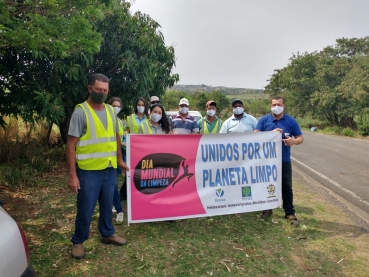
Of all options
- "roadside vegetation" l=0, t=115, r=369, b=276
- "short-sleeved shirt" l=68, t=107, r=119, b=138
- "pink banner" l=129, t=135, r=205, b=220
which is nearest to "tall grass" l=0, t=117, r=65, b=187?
"roadside vegetation" l=0, t=115, r=369, b=276

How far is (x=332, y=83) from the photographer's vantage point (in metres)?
27.9

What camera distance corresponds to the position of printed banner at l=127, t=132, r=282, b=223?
3.85m

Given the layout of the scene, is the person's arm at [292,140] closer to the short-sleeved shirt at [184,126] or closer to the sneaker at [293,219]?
the sneaker at [293,219]

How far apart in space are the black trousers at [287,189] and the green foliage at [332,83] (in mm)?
21330

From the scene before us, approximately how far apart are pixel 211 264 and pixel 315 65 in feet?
105

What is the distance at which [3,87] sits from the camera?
248 inches

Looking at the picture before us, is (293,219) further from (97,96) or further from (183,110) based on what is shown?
(97,96)

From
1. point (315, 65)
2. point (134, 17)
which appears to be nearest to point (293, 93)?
point (315, 65)

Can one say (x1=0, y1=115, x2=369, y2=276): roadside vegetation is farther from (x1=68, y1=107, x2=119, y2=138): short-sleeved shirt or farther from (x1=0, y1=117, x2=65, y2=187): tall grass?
(x1=68, y1=107, x2=119, y2=138): short-sleeved shirt

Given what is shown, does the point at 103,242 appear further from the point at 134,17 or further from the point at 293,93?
the point at 293,93

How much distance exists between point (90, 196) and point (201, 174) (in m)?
1.53

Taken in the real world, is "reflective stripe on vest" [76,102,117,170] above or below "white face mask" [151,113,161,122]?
below

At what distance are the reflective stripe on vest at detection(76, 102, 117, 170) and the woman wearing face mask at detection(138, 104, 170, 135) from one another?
129 cm

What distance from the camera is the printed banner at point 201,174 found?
3852 millimetres
